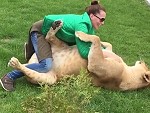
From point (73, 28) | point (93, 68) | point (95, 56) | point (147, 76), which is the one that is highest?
point (73, 28)

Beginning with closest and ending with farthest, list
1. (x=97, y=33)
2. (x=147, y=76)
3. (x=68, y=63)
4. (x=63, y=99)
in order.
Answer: (x=63, y=99)
(x=68, y=63)
(x=147, y=76)
(x=97, y=33)

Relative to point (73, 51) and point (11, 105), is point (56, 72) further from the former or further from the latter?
point (11, 105)

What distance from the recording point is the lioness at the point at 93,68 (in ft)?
19.5

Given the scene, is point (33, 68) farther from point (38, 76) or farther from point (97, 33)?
point (97, 33)

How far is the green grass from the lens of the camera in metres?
4.29

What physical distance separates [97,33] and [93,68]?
10.8 ft

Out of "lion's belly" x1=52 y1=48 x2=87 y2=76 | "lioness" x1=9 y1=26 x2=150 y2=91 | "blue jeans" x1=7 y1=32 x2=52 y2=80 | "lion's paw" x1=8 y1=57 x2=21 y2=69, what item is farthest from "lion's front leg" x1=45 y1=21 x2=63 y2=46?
"lion's paw" x1=8 y1=57 x2=21 y2=69

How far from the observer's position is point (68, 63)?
618 centimetres

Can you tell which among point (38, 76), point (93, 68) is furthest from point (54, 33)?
point (93, 68)

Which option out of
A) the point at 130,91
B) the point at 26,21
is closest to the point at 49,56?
the point at 130,91

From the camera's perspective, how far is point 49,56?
626 centimetres

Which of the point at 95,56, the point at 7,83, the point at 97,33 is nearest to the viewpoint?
the point at 95,56

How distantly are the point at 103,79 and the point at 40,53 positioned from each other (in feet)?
3.08

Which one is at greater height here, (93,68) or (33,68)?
(93,68)
